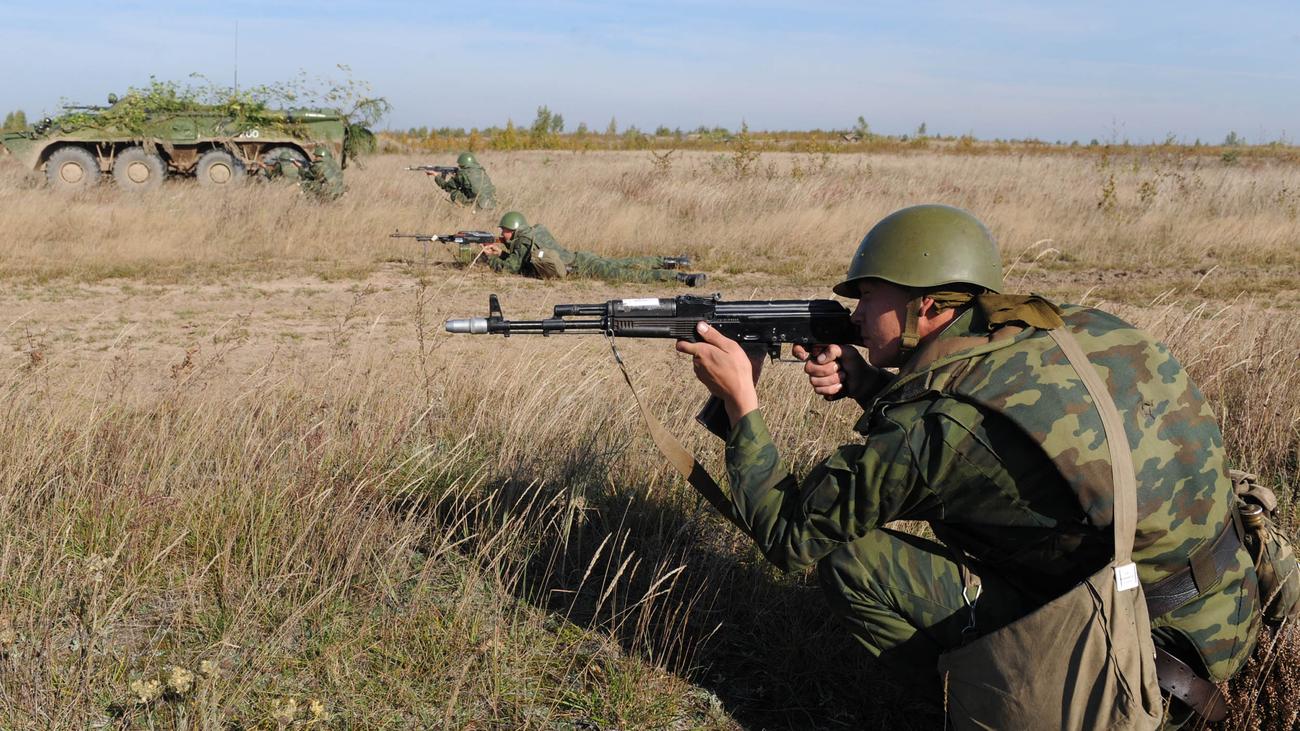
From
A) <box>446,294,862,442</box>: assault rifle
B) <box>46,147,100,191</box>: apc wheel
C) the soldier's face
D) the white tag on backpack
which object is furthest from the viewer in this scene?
<box>46,147,100,191</box>: apc wheel

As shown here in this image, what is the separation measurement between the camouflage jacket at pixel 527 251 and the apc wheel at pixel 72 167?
11.0 metres

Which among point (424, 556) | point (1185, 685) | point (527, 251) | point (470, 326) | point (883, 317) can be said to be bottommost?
point (424, 556)

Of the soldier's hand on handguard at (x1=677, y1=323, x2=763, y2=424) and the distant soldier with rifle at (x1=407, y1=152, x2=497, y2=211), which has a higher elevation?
the distant soldier with rifle at (x1=407, y1=152, x2=497, y2=211)

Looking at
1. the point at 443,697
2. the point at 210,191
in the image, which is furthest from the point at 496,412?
the point at 210,191

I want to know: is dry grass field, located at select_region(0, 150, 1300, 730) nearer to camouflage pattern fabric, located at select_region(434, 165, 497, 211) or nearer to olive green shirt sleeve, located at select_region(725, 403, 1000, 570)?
olive green shirt sleeve, located at select_region(725, 403, 1000, 570)

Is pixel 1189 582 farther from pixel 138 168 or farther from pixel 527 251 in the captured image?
pixel 138 168

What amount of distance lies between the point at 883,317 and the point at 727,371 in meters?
0.44

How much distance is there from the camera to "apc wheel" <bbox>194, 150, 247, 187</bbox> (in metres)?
18.0

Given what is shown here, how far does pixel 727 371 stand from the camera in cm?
270

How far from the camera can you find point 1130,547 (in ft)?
7.02

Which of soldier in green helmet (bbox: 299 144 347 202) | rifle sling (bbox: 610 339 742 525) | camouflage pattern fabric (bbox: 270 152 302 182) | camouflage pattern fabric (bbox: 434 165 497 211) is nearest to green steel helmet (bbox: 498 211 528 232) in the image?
camouflage pattern fabric (bbox: 434 165 497 211)

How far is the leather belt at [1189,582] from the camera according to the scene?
7.48ft

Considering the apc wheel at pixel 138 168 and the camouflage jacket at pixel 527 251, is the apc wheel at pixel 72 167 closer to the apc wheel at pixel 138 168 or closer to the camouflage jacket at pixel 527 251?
the apc wheel at pixel 138 168

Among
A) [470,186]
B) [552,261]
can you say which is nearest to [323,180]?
[470,186]
